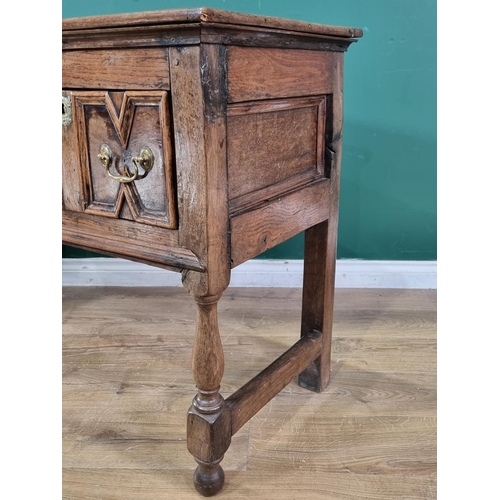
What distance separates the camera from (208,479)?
103 centimetres

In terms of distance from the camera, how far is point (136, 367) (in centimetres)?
146

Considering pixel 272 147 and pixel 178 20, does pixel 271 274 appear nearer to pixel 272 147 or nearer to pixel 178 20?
pixel 272 147

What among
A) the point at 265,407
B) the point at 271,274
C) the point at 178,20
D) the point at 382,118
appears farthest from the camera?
the point at 271,274

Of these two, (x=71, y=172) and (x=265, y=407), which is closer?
(x=71, y=172)

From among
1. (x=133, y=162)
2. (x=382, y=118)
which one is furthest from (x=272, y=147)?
(x=382, y=118)

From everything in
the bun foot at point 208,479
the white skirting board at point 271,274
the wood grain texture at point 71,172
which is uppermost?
the wood grain texture at point 71,172

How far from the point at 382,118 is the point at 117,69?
113 cm

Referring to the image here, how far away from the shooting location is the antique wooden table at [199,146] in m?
0.82

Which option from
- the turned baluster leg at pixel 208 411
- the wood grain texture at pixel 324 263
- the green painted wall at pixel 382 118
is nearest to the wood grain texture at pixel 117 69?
the turned baluster leg at pixel 208 411

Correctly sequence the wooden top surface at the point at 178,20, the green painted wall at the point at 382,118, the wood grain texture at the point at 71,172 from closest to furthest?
the wooden top surface at the point at 178,20
the wood grain texture at the point at 71,172
the green painted wall at the point at 382,118

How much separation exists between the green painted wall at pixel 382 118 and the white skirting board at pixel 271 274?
0.03 meters

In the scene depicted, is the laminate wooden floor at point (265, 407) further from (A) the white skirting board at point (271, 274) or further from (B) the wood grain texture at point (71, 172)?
(B) the wood grain texture at point (71, 172)

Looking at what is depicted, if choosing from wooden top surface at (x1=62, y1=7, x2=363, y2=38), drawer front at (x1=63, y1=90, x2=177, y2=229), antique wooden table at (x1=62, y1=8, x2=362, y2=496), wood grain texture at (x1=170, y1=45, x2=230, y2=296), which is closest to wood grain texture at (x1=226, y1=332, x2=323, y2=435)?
antique wooden table at (x1=62, y1=8, x2=362, y2=496)

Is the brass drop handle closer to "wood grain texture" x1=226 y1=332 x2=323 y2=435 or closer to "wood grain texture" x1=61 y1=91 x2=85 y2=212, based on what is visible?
"wood grain texture" x1=61 y1=91 x2=85 y2=212
